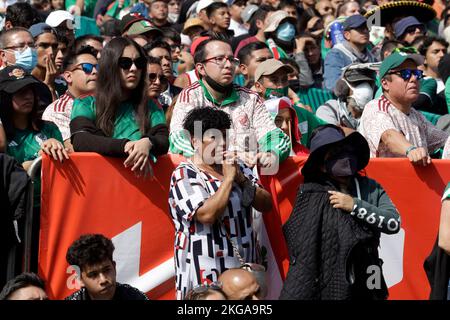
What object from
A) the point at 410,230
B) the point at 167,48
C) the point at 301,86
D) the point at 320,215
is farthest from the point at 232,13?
the point at 320,215

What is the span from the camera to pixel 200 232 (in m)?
7.80

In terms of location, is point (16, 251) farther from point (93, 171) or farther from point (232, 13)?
point (232, 13)

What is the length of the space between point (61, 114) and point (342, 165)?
107 inches

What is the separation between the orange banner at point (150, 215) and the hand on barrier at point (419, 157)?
6cm

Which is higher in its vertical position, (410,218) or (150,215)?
(150,215)

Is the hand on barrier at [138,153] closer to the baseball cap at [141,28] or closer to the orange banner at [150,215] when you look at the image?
the orange banner at [150,215]

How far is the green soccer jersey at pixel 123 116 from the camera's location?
8422 millimetres

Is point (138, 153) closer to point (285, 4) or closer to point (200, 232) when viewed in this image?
point (200, 232)

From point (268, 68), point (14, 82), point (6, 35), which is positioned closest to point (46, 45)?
point (6, 35)

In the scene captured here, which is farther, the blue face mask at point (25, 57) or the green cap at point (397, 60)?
the blue face mask at point (25, 57)

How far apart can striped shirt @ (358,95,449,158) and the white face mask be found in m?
1.22

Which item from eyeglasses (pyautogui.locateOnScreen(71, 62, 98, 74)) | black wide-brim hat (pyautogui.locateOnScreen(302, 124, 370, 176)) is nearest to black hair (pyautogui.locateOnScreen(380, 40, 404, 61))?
eyeglasses (pyautogui.locateOnScreen(71, 62, 98, 74))

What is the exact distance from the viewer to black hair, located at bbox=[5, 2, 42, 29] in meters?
12.2

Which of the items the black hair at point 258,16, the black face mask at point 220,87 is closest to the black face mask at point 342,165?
the black face mask at point 220,87
